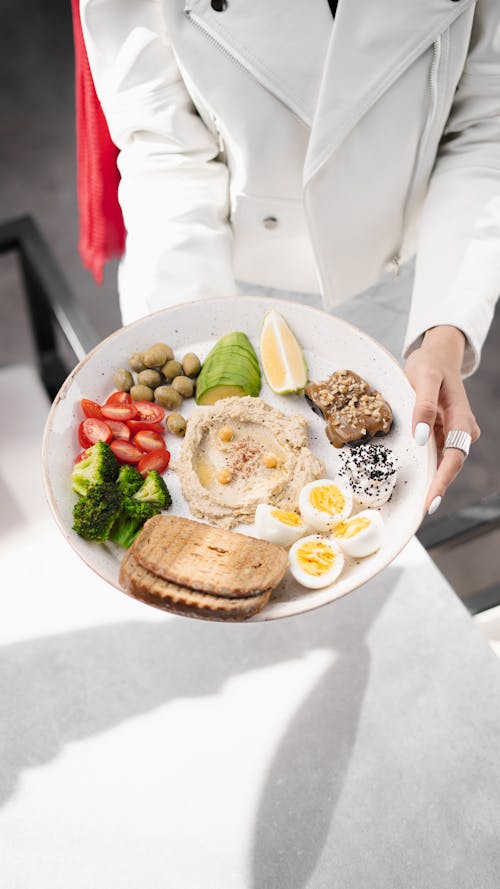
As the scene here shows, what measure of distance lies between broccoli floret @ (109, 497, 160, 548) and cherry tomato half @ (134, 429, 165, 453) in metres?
0.14

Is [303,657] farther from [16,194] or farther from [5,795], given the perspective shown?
[16,194]

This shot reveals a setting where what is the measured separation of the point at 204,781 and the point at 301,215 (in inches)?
46.0

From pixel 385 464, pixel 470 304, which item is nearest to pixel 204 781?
pixel 385 464

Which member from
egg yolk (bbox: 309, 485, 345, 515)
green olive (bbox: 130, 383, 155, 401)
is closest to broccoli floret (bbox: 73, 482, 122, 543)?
green olive (bbox: 130, 383, 155, 401)

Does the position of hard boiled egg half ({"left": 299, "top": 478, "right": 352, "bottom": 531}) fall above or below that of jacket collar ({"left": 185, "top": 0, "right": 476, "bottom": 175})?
below

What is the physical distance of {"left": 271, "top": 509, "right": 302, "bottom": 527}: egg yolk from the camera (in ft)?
4.44

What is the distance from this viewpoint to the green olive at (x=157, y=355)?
152 cm

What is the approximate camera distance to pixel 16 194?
13.4 feet

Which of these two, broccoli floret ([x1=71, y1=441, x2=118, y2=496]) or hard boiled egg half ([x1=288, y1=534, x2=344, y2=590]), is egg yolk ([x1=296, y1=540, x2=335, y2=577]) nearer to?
hard boiled egg half ([x1=288, y1=534, x2=344, y2=590])

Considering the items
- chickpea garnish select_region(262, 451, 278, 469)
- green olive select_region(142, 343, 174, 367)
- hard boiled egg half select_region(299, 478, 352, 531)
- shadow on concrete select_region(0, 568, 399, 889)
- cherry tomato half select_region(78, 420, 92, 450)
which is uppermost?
green olive select_region(142, 343, 174, 367)

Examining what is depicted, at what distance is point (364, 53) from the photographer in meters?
1.44

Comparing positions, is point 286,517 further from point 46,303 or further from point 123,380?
point 46,303

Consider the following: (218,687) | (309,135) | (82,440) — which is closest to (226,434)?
(82,440)

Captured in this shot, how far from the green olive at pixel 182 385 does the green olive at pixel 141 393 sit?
52 millimetres
